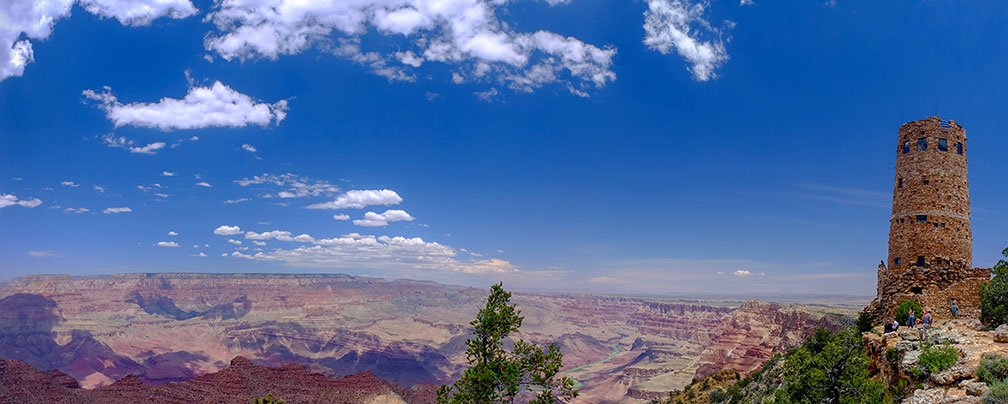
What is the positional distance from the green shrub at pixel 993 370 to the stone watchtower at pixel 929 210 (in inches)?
496

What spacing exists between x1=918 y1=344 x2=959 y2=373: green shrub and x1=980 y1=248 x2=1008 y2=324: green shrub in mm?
6998

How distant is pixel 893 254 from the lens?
27.9m

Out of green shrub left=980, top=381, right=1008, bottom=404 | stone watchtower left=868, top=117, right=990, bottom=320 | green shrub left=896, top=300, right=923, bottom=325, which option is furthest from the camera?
stone watchtower left=868, top=117, right=990, bottom=320

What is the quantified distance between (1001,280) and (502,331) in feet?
73.8

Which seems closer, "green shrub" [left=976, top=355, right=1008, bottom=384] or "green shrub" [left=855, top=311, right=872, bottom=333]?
"green shrub" [left=976, top=355, right=1008, bottom=384]

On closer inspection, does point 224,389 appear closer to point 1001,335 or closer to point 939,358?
point 939,358

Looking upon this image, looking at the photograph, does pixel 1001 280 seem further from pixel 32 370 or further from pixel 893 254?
pixel 32 370

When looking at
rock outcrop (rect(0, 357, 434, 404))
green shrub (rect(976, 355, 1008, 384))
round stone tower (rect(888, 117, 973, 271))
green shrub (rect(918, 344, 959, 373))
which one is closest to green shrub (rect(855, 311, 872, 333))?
round stone tower (rect(888, 117, 973, 271))

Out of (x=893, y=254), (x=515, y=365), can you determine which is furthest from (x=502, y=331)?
(x=893, y=254)

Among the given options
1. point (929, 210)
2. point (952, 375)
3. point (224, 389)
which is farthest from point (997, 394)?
point (224, 389)

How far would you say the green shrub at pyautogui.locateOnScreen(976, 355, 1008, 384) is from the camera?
13.7m

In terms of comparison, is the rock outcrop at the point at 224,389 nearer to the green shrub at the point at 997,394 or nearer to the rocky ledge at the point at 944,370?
the rocky ledge at the point at 944,370

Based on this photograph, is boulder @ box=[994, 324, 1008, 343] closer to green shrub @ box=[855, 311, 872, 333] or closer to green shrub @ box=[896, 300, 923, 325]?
green shrub @ box=[896, 300, 923, 325]

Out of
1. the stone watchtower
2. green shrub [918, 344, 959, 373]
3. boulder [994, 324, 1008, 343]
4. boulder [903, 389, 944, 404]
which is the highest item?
the stone watchtower
